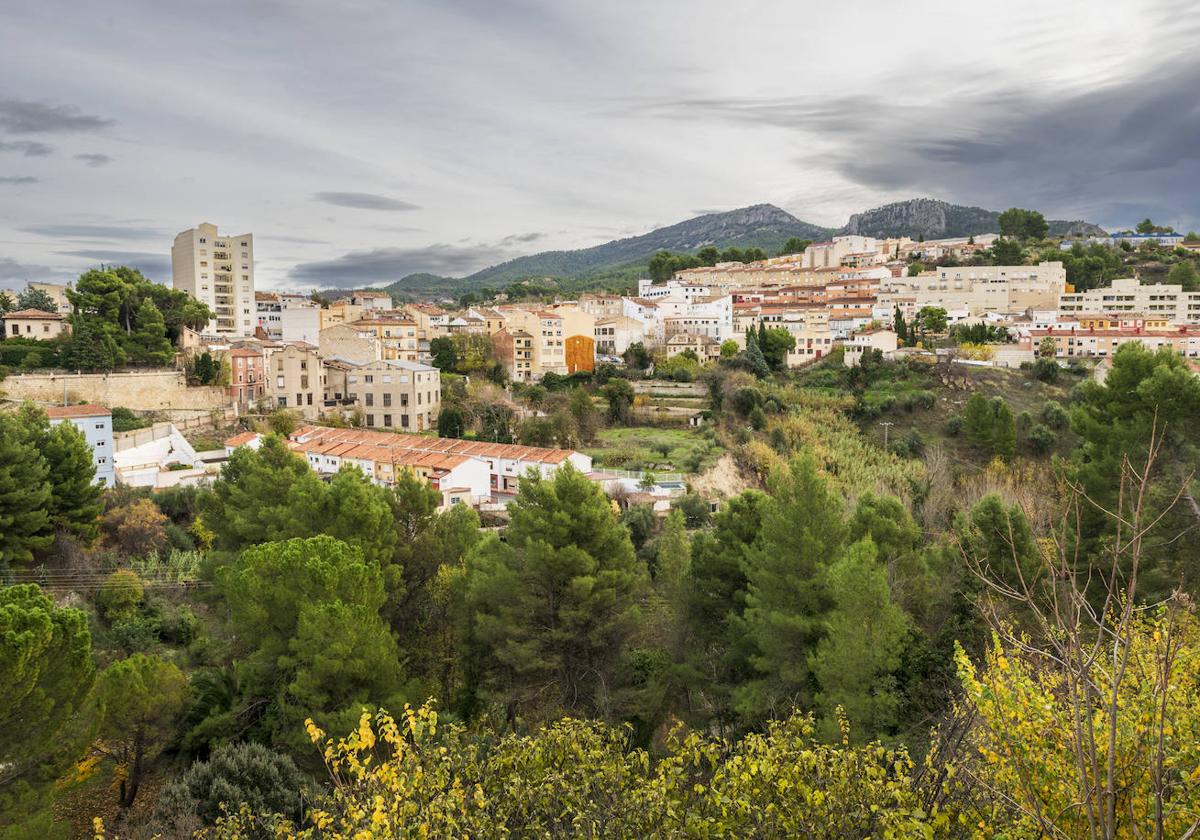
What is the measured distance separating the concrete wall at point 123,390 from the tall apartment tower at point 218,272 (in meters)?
12.8

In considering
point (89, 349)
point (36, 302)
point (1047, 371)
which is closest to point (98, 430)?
point (89, 349)

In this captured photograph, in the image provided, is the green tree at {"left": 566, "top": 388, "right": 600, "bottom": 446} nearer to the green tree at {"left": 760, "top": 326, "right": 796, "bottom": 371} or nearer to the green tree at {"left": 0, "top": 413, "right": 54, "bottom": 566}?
the green tree at {"left": 760, "top": 326, "right": 796, "bottom": 371}

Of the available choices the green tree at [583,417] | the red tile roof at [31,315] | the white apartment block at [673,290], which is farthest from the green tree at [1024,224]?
the red tile roof at [31,315]

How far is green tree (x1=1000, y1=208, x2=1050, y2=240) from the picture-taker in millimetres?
88938

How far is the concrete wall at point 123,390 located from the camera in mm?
31609

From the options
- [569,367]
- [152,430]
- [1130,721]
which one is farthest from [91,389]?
[1130,721]

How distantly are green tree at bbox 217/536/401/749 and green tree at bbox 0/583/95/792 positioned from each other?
272 centimetres

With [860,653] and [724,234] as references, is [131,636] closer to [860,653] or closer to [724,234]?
[860,653]

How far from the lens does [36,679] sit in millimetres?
8188

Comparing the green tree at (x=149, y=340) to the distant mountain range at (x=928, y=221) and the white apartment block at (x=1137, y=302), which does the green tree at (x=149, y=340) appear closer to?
the white apartment block at (x=1137, y=302)

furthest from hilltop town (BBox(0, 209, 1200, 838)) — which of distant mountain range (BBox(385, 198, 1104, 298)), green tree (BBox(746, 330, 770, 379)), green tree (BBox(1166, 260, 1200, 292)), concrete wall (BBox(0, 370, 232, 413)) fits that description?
distant mountain range (BBox(385, 198, 1104, 298))

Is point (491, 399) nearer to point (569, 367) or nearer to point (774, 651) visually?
point (569, 367)

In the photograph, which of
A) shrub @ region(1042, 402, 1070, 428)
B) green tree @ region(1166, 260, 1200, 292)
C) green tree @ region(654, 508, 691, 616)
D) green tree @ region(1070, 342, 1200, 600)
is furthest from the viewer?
green tree @ region(1166, 260, 1200, 292)

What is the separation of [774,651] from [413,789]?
8732mm
